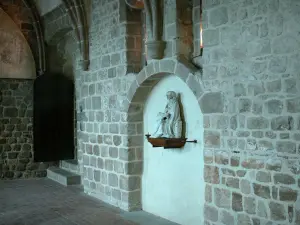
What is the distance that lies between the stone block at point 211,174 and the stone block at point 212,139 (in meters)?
0.25

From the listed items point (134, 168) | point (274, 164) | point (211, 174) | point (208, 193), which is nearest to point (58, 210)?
point (134, 168)

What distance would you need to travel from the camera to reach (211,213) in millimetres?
4625

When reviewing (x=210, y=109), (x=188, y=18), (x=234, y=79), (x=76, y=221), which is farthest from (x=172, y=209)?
(x=188, y=18)

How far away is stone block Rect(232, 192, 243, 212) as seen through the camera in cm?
424

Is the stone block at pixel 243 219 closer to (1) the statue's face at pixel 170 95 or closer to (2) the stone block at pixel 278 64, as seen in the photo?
(2) the stone block at pixel 278 64

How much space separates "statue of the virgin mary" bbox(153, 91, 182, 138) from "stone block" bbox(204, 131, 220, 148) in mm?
682

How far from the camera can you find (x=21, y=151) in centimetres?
941

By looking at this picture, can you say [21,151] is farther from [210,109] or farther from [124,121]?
[210,109]

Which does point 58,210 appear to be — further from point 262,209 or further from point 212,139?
point 262,209

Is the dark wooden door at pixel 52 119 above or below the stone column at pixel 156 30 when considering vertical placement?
below

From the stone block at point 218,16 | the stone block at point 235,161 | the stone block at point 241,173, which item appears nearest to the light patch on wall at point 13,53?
the stone block at point 218,16

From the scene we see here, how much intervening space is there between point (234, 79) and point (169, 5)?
1.50m

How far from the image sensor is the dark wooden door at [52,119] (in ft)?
30.0

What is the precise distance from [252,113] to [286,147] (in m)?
0.51
